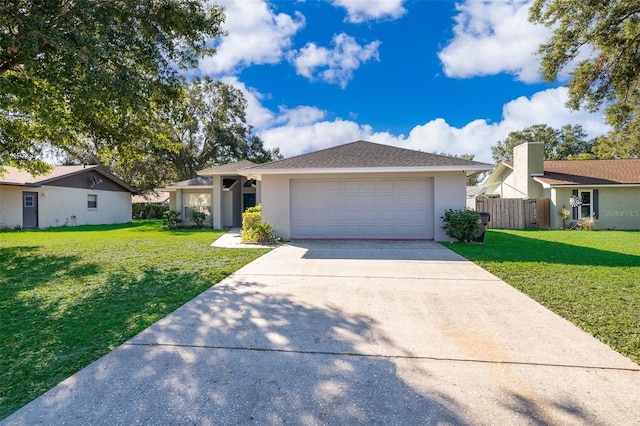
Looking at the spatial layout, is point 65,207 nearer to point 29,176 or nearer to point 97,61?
point 29,176

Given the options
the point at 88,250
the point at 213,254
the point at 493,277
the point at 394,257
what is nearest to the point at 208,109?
the point at 88,250

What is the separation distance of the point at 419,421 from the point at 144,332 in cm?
302

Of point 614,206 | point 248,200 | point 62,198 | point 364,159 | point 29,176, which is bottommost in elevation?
point 614,206

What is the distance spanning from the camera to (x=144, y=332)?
3.68 meters

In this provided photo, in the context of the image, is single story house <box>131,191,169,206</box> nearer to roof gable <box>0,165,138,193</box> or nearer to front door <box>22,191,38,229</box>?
roof gable <box>0,165,138,193</box>

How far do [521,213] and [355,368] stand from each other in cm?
1784

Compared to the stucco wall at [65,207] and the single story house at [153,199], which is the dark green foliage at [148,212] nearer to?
the single story house at [153,199]

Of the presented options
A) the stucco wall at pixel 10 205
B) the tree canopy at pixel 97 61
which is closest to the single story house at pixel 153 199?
the stucco wall at pixel 10 205

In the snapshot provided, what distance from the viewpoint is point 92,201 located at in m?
22.8

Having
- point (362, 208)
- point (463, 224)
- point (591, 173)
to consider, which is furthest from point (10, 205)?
point (591, 173)

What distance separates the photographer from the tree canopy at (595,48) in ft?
27.7

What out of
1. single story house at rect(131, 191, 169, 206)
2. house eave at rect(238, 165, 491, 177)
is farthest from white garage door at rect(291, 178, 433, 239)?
single story house at rect(131, 191, 169, 206)

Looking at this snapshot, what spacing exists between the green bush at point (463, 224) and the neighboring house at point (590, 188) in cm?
966

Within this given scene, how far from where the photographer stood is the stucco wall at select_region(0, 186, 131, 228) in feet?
59.0
